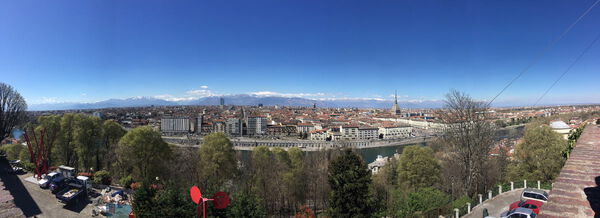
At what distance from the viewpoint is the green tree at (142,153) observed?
44.0 ft

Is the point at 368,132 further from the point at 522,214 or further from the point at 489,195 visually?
the point at 522,214

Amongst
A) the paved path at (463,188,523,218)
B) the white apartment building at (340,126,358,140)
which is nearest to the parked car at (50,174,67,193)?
the paved path at (463,188,523,218)

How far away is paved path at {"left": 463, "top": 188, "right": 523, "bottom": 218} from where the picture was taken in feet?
26.3

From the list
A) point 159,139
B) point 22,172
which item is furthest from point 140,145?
point 22,172

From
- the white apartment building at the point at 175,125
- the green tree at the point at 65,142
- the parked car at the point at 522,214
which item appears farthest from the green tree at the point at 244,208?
the white apartment building at the point at 175,125

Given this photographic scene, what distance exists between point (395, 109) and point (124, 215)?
139m

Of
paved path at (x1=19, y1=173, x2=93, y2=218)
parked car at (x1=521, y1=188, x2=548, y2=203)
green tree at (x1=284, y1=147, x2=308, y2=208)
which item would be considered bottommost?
green tree at (x1=284, y1=147, x2=308, y2=208)

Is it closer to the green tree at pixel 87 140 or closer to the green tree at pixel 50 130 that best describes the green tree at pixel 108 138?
the green tree at pixel 87 140

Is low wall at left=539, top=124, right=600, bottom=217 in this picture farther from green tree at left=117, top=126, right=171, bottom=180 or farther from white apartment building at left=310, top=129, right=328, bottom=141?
white apartment building at left=310, top=129, right=328, bottom=141

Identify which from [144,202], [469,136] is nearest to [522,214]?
[469,136]

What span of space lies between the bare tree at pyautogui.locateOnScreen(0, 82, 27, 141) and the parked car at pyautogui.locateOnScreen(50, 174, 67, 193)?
736cm

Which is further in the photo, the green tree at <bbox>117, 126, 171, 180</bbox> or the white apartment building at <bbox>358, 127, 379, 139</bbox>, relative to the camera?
the white apartment building at <bbox>358, 127, 379, 139</bbox>

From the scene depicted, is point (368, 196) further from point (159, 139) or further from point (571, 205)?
point (159, 139)

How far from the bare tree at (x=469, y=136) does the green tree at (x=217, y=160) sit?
1100cm
